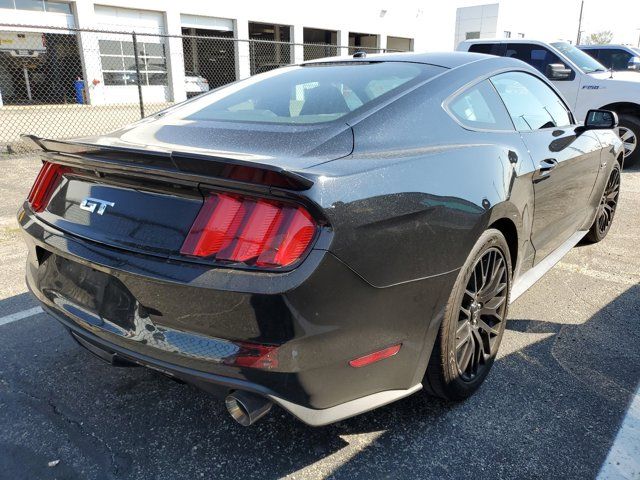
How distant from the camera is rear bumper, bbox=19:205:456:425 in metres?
1.65

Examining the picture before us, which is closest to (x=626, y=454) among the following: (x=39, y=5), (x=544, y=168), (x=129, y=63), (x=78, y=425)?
(x=544, y=168)

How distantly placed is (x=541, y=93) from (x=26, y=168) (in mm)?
7381

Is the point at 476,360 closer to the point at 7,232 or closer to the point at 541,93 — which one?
the point at 541,93

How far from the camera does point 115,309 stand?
6.35 ft

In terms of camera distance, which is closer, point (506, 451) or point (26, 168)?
point (506, 451)

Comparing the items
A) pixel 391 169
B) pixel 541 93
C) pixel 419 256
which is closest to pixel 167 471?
pixel 419 256

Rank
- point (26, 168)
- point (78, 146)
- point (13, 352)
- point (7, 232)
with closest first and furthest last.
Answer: point (78, 146) < point (13, 352) < point (7, 232) < point (26, 168)

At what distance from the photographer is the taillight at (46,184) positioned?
228 centimetres

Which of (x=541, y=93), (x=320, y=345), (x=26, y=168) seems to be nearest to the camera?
(x=320, y=345)

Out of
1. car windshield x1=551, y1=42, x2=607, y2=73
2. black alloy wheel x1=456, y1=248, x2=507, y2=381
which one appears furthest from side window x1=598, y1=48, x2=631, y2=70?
black alloy wheel x1=456, y1=248, x2=507, y2=381

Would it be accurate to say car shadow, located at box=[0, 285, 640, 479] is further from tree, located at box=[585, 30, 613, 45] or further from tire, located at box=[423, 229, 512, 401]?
tree, located at box=[585, 30, 613, 45]

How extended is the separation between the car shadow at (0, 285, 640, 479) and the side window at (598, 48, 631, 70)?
12.6m

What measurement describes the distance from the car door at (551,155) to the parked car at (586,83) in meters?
4.26

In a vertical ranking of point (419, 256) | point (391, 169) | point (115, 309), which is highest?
point (391, 169)
